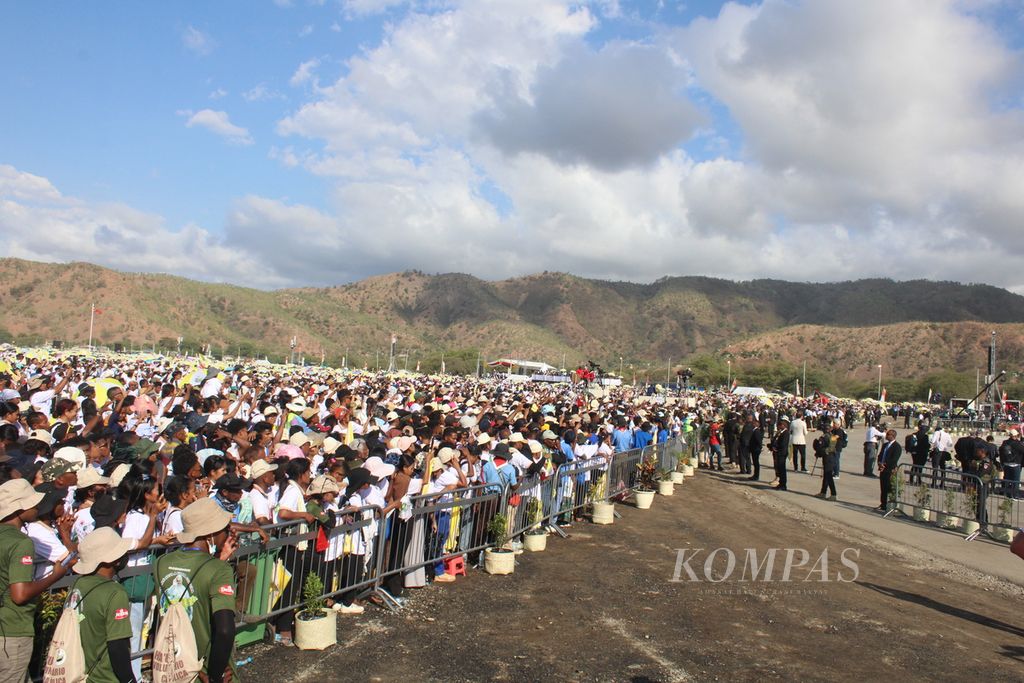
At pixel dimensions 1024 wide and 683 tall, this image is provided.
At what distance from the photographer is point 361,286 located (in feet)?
559

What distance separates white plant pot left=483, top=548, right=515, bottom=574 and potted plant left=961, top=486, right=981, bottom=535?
9.15m

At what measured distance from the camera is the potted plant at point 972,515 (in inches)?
501

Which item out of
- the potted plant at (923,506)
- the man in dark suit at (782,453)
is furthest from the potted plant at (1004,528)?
the man in dark suit at (782,453)

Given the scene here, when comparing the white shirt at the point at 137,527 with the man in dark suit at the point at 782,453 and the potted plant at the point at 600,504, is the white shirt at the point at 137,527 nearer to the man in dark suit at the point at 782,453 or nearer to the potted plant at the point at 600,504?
the potted plant at the point at 600,504

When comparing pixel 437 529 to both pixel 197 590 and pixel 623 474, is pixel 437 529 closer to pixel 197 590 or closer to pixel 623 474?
pixel 197 590

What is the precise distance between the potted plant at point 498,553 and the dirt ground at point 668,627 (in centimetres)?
16

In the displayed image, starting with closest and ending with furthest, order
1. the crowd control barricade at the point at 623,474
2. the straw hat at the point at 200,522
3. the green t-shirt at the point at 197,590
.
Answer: the green t-shirt at the point at 197,590 → the straw hat at the point at 200,522 → the crowd control barricade at the point at 623,474

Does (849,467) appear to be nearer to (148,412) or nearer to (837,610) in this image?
(837,610)

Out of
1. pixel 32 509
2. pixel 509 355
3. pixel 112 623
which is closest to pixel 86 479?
pixel 32 509

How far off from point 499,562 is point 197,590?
202 inches

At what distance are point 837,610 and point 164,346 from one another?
310 feet

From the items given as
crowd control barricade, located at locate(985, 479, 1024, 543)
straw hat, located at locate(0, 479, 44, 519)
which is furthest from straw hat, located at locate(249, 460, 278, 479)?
crowd control barricade, located at locate(985, 479, 1024, 543)

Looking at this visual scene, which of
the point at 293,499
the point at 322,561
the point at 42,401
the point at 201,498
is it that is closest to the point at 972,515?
the point at 322,561

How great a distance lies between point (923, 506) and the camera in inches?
549
